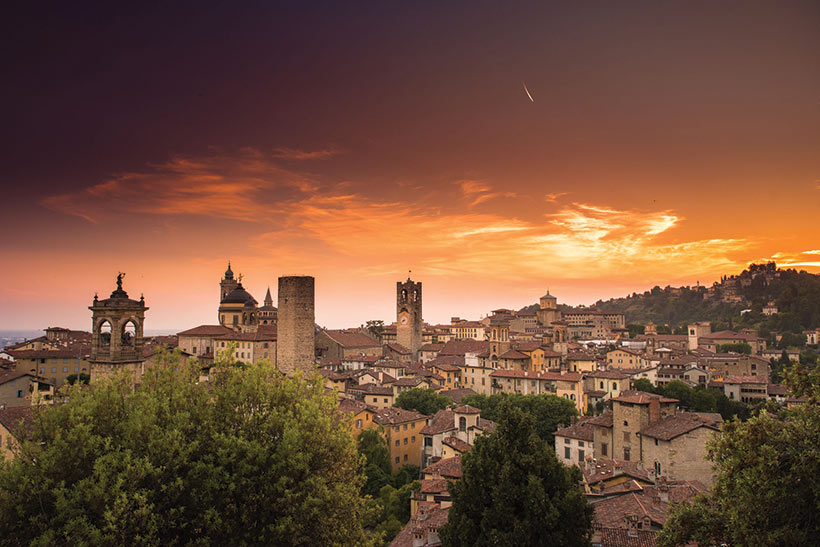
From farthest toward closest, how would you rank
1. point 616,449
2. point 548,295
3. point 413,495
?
point 548,295 < point 616,449 < point 413,495

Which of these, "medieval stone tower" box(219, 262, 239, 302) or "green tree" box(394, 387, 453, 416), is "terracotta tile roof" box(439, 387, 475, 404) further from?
"medieval stone tower" box(219, 262, 239, 302)

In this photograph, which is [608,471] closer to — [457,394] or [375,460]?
[375,460]

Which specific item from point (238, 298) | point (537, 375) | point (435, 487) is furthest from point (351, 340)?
point (435, 487)

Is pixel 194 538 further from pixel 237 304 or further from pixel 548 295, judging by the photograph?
pixel 548 295

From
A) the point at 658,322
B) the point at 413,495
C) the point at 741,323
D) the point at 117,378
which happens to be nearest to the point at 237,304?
the point at 413,495

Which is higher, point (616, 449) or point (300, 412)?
point (300, 412)

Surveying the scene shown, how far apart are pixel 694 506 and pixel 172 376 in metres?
11.7

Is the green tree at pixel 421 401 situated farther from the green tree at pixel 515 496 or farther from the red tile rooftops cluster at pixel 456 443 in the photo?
the green tree at pixel 515 496

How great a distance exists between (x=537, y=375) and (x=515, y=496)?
45.5 m

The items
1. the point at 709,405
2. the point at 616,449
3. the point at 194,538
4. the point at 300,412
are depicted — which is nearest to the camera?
the point at 194,538

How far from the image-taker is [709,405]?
A: 48344mm

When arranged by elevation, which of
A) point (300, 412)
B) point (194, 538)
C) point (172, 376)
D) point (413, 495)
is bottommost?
point (413, 495)

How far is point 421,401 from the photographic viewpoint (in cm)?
4728

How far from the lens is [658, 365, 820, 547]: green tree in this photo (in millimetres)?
9836
